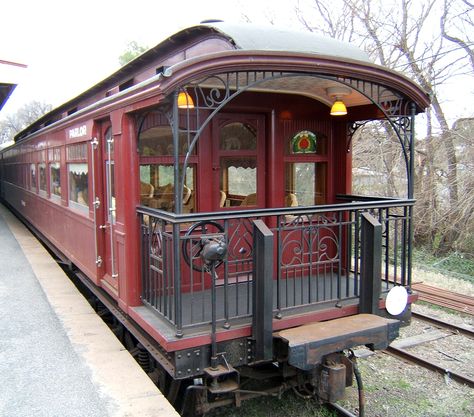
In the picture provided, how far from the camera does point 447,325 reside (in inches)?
298

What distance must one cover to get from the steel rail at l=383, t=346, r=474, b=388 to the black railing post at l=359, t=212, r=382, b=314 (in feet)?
6.03

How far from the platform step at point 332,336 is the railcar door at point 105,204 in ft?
7.54

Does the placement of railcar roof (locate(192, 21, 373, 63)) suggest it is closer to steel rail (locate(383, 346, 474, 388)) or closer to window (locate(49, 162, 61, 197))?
steel rail (locate(383, 346, 474, 388))

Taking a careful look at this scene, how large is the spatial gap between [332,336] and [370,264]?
3.14ft

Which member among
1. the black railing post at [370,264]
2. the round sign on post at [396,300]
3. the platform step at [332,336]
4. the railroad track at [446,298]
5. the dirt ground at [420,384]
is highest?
the black railing post at [370,264]

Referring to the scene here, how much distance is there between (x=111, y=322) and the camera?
22.1 ft

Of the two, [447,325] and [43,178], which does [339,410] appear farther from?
[43,178]

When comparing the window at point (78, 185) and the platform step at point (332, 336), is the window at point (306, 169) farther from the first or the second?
the window at point (78, 185)

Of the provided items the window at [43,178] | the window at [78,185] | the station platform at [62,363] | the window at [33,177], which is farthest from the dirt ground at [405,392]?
the window at [33,177]

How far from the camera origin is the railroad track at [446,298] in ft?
27.9

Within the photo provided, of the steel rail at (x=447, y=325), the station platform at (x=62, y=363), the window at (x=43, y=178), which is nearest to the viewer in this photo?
the station platform at (x=62, y=363)

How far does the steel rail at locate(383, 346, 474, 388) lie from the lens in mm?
5730

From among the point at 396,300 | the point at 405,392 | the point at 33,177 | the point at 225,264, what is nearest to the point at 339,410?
the point at 405,392

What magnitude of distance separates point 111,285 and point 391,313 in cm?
309
